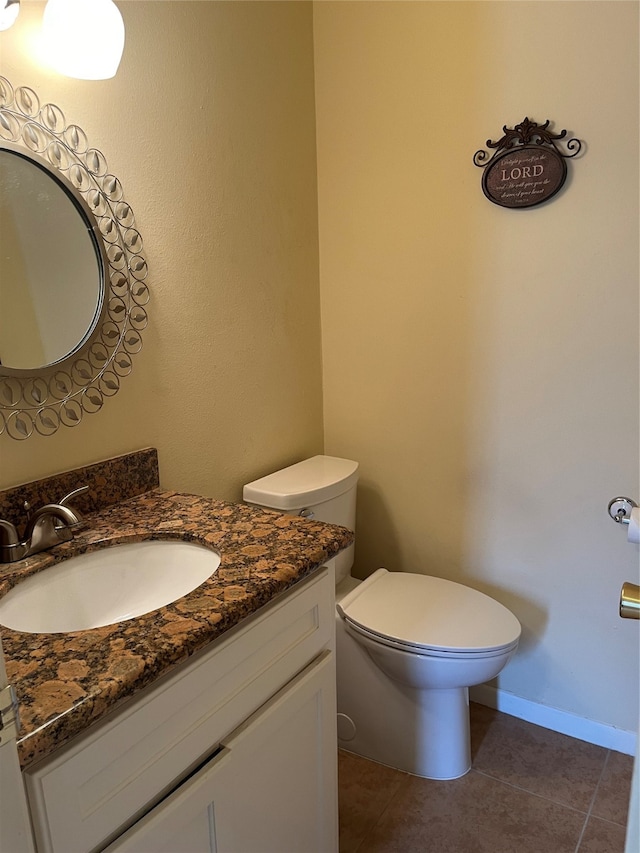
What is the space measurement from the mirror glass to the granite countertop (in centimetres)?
38

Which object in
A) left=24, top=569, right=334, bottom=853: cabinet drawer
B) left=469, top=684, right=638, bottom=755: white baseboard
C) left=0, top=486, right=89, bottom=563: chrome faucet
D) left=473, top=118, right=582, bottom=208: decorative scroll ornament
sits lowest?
left=469, top=684, right=638, bottom=755: white baseboard

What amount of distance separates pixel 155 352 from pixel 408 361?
819 millimetres

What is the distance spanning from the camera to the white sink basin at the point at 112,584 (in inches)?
40.6

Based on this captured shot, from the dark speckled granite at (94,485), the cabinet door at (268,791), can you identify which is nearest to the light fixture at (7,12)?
the dark speckled granite at (94,485)

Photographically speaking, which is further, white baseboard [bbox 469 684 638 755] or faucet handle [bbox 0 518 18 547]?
white baseboard [bbox 469 684 638 755]

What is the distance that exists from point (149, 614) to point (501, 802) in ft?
4.13

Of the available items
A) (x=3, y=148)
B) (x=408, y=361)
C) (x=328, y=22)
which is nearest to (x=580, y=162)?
(x=408, y=361)

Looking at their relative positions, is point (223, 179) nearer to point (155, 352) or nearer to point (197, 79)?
point (197, 79)

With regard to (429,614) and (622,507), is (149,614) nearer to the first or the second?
(429,614)

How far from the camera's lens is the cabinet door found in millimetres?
852

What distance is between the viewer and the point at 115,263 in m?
1.28

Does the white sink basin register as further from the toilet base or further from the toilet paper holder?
the toilet paper holder

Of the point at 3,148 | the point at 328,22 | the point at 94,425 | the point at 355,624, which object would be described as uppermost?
the point at 328,22

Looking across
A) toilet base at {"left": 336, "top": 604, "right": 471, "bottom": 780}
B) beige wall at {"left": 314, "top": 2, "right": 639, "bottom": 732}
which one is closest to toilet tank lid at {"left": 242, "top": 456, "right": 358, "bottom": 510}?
beige wall at {"left": 314, "top": 2, "right": 639, "bottom": 732}
